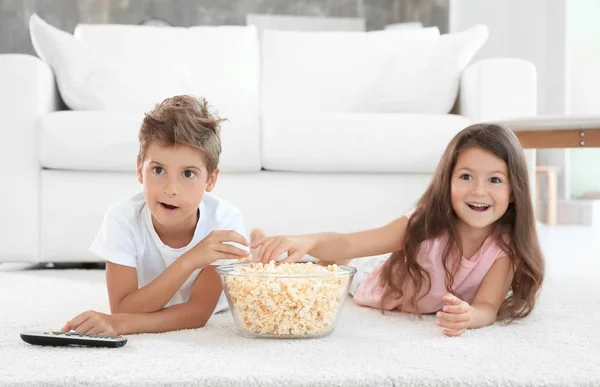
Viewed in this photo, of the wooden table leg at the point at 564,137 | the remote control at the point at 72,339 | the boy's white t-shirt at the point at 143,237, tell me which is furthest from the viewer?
the wooden table leg at the point at 564,137

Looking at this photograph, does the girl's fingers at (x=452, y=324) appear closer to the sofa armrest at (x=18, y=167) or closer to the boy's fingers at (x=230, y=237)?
the boy's fingers at (x=230, y=237)

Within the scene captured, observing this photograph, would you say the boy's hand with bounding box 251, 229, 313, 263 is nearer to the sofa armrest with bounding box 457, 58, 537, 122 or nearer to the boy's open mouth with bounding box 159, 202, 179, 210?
the boy's open mouth with bounding box 159, 202, 179, 210

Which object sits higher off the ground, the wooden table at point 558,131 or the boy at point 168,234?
the wooden table at point 558,131

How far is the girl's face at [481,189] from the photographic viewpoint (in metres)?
1.56

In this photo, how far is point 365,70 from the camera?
298 centimetres

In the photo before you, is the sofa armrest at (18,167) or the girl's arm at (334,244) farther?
the sofa armrest at (18,167)

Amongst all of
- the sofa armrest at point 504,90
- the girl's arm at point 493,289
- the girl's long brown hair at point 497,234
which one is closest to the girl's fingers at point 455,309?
the girl's arm at point 493,289

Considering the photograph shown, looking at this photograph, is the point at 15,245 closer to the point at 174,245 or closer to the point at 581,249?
the point at 174,245

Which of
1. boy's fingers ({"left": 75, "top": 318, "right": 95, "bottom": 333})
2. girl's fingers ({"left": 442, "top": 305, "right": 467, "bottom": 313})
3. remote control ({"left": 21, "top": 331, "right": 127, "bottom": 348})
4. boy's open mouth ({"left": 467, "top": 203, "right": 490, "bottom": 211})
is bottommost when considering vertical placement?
remote control ({"left": 21, "top": 331, "right": 127, "bottom": 348})

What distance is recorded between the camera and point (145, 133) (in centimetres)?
141

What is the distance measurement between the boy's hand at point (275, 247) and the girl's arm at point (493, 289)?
39cm

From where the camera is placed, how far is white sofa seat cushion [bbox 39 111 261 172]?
2.26 m

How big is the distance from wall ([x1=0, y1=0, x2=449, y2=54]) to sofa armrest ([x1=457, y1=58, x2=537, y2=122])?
7.91 ft

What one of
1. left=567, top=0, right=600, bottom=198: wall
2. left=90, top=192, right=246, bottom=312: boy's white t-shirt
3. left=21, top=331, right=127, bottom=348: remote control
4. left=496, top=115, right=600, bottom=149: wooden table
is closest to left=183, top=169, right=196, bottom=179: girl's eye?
left=90, top=192, right=246, bottom=312: boy's white t-shirt
